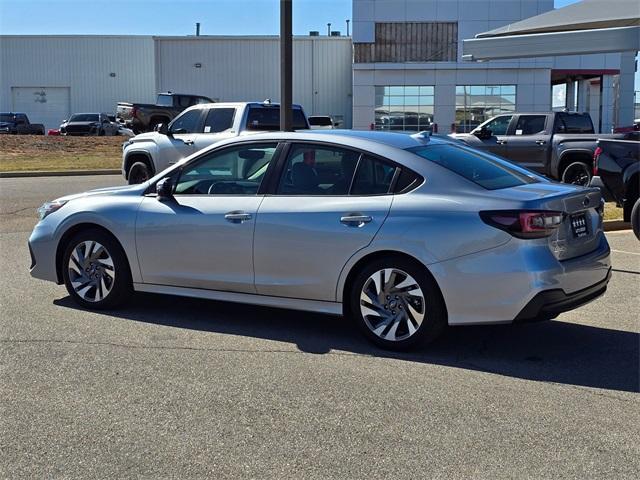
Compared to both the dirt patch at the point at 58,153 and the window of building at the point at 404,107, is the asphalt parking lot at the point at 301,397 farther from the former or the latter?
the window of building at the point at 404,107

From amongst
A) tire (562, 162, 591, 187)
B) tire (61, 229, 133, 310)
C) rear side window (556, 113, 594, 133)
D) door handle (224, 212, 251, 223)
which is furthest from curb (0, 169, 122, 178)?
door handle (224, 212, 251, 223)

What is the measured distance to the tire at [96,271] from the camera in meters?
6.43

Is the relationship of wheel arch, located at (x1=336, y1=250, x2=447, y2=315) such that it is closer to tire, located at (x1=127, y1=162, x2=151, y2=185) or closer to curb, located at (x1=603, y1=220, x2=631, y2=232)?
curb, located at (x1=603, y1=220, x2=631, y2=232)

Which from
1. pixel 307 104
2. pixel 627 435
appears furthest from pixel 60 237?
pixel 307 104

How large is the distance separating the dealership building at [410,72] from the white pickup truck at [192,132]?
64.8 feet

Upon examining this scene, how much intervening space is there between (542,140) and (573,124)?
40.8 inches

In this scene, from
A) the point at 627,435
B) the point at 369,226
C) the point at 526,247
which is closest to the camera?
the point at 627,435

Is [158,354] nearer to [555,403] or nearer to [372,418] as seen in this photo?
[372,418]

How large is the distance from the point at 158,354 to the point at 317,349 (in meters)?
1.16

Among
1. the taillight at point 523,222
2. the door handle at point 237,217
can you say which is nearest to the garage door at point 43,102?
the door handle at point 237,217

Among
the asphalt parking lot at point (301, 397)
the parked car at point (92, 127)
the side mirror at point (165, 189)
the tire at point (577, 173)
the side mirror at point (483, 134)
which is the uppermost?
the parked car at point (92, 127)

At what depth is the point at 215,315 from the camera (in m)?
6.55

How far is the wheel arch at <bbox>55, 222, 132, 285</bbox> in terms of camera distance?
643cm

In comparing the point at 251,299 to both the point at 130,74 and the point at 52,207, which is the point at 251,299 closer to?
the point at 52,207
